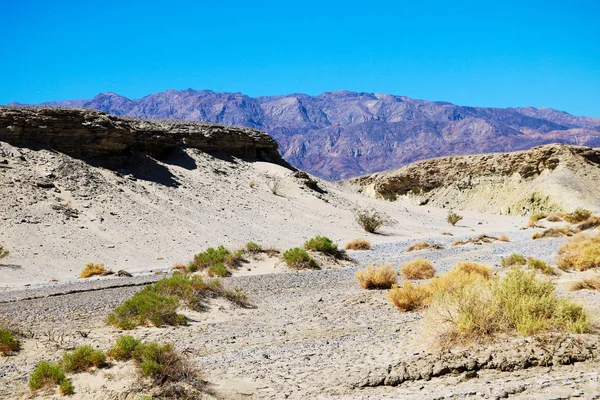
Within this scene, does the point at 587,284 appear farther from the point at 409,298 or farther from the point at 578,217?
the point at 578,217

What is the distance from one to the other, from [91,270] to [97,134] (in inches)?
589

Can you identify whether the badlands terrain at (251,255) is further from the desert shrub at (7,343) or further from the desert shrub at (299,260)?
the desert shrub at (299,260)

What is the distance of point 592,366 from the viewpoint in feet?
16.9

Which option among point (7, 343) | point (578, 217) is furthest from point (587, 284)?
point (578, 217)

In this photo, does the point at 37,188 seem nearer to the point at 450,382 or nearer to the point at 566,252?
the point at 566,252

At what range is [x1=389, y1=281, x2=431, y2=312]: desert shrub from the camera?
368 inches

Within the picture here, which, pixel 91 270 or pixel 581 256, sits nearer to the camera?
pixel 581 256

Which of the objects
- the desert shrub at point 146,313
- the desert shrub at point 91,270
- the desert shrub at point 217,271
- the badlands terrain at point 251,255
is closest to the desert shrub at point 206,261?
the desert shrub at point 217,271

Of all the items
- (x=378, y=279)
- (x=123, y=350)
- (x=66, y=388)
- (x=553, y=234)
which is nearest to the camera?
(x=66, y=388)

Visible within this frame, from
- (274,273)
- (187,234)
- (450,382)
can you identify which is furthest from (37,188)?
(450,382)

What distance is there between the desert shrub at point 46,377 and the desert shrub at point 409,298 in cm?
564

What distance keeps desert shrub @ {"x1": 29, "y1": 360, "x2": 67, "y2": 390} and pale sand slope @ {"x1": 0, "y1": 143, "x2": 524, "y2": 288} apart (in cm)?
1281

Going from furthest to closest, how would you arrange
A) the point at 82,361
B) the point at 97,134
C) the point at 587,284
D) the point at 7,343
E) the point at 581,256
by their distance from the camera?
the point at 97,134, the point at 581,256, the point at 587,284, the point at 7,343, the point at 82,361

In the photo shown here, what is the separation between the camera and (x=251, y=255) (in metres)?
19.2
